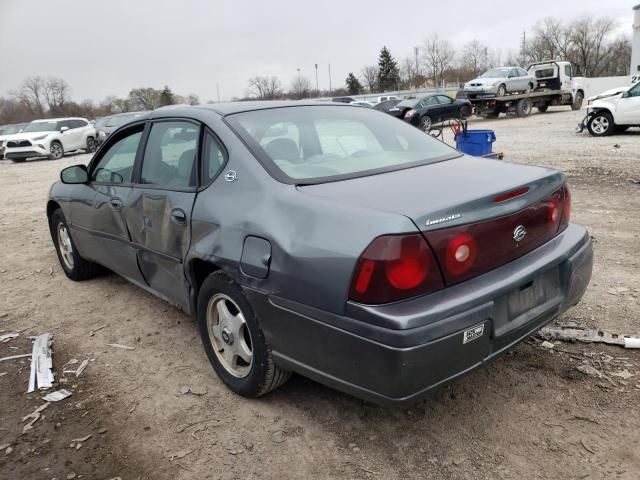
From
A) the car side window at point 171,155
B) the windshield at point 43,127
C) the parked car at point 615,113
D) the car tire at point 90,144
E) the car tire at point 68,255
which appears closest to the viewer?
the car side window at point 171,155

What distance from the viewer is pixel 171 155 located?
3.27 m

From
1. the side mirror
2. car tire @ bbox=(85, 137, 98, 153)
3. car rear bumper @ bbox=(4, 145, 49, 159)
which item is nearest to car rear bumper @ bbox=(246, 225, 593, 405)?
the side mirror

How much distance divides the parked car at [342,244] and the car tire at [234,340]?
0.4 inches

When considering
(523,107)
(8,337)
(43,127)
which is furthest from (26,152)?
(523,107)

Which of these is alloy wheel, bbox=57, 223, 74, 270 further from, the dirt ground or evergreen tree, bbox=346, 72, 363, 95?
evergreen tree, bbox=346, 72, 363, 95

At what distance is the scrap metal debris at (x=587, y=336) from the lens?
3094 mm

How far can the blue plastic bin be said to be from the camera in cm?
864

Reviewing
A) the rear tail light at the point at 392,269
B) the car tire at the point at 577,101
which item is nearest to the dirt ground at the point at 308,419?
the rear tail light at the point at 392,269

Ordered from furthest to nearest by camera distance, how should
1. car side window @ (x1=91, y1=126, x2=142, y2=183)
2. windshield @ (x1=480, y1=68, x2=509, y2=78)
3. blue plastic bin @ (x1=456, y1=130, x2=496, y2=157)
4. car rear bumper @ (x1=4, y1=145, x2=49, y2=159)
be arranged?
windshield @ (x1=480, y1=68, x2=509, y2=78), car rear bumper @ (x1=4, y1=145, x2=49, y2=159), blue plastic bin @ (x1=456, y1=130, x2=496, y2=157), car side window @ (x1=91, y1=126, x2=142, y2=183)

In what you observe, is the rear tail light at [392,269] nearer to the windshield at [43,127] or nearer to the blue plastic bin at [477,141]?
the blue plastic bin at [477,141]

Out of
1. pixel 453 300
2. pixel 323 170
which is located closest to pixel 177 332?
pixel 323 170

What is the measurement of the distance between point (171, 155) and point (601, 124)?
14.3m

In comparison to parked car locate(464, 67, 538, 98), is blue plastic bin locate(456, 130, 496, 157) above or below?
below

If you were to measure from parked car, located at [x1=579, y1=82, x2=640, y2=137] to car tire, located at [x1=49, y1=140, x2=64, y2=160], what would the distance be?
1971 centimetres
